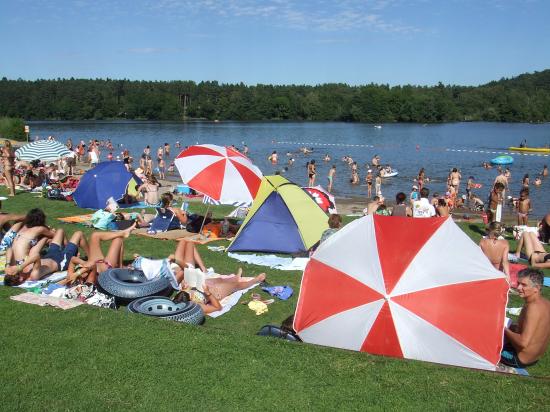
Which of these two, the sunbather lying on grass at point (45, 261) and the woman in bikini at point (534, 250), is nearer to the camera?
the sunbather lying on grass at point (45, 261)

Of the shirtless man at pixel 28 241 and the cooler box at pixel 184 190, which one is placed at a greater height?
the shirtless man at pixel 28 241

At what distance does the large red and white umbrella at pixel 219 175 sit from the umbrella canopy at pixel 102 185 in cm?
481

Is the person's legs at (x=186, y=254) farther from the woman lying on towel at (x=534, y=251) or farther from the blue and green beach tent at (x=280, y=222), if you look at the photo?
the woman lying on towel at (x=534, y=251)

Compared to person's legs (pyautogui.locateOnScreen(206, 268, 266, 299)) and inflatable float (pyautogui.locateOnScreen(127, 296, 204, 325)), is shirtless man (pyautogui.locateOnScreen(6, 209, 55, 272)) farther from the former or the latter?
person's legs (pyautogui.locateOnScreen(206, 268, 266, 299))

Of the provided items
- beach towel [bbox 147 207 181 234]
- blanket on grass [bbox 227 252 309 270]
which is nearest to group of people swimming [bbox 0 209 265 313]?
blanket on grass [bbox 227 252 309 270]

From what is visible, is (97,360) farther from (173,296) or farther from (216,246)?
(216,246)

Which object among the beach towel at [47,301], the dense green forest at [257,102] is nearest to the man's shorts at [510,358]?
the beach towel at [47,301]

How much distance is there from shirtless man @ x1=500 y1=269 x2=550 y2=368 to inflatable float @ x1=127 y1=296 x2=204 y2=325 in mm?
3627

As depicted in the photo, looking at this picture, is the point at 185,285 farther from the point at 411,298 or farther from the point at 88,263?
the point at 411,298

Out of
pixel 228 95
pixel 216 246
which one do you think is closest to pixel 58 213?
pixel 216 246

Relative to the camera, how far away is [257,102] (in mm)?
131125

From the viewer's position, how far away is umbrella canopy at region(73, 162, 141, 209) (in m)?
15.1

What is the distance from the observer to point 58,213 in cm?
1429

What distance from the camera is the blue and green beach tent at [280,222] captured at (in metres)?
10.6
